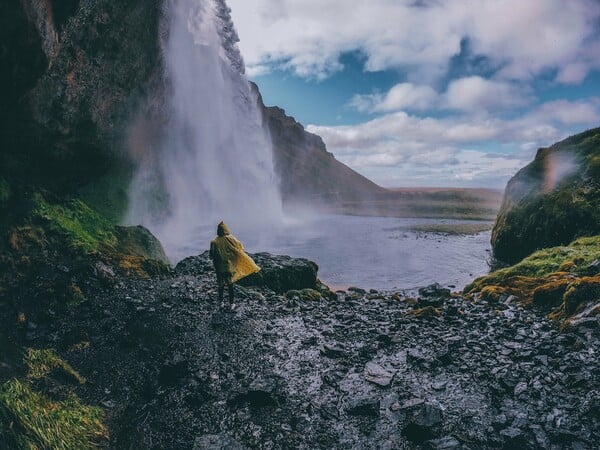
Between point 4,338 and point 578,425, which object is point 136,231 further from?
point 578,425

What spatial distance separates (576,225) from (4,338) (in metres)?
22.6

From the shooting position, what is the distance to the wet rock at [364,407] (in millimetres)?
5926

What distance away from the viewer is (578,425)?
5.07 meters

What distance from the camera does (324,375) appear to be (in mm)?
7133

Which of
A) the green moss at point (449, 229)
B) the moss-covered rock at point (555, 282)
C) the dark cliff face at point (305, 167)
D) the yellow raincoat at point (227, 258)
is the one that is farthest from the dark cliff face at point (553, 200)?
the dark cliff face at point (305, 167)

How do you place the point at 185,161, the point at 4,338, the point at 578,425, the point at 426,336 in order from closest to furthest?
the point at 578,425 < the point at 4,338 < the point at 426,336 < the point at 185,161

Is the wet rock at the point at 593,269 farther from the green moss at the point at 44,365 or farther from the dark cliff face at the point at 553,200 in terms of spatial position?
the green moss at the point at 44,365

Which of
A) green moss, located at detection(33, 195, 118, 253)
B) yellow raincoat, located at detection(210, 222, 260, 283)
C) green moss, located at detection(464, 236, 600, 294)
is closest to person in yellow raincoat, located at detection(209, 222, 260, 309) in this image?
yellow raincoat, located at detection(210, 222, 260, 283)

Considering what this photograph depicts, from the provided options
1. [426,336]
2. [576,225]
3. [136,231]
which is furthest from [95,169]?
[576,225]

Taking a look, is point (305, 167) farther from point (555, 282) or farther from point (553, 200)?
point (555, 282)

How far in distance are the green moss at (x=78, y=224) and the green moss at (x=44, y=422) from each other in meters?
8.53

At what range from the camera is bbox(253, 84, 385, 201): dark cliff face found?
137 metres

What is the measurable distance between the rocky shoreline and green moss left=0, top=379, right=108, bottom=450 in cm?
35

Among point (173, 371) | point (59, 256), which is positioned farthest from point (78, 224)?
point (173, 371)
